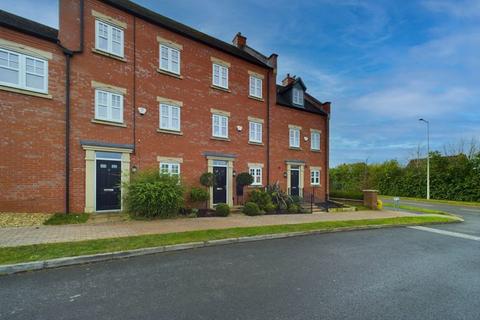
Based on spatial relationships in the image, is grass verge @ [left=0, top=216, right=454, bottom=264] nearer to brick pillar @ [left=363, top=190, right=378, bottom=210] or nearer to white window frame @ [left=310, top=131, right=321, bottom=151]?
brick pillar @ [left=363, top=190, right=378, bottom=210]

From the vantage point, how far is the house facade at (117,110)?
1023 centimetres

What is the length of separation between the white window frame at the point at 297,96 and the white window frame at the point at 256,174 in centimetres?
654

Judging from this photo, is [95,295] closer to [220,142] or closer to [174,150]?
[174,150]

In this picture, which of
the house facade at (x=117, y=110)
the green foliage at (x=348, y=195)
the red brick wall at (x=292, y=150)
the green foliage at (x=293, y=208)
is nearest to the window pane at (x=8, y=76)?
the house facade at (x=117, y=110)

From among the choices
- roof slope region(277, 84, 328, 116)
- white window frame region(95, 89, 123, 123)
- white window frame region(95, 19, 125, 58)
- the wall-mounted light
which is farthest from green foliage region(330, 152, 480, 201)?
white window frame region(95, 19, 125, 58)

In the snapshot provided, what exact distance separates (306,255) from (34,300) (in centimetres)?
570

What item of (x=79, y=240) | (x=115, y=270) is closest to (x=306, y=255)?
(x=115, y=270)

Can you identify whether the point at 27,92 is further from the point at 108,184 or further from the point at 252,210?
the point at 252,210

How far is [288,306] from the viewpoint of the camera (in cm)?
396

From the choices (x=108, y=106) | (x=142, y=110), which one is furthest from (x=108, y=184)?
(x=142, y=110)

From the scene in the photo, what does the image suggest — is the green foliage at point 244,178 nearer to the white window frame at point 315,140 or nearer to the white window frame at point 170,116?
the white window frame at point 170,116

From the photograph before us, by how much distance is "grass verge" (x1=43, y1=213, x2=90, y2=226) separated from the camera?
31.2 ft

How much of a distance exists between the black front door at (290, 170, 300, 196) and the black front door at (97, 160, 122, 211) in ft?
39.1

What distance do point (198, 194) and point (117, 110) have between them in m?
5.75
